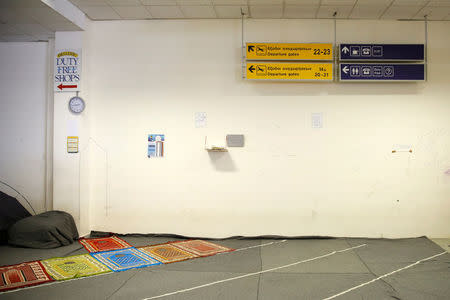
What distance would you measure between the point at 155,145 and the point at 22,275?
2.14 m

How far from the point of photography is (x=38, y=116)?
4988 millimetres

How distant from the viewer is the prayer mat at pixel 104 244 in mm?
4121

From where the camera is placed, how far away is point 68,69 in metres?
4.61

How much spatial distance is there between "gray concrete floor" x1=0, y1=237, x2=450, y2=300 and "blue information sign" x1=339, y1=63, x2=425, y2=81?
2.03 metres

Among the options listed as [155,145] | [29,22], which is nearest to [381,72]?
[155,145]

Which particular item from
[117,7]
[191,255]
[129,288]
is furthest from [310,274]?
[117,7]

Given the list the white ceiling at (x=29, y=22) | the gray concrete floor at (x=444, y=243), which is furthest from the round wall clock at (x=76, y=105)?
the gray concrete floor at (x=444, y=243)

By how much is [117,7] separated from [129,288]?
128 inches

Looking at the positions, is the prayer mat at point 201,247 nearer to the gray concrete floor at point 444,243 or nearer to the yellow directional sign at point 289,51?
the yellow directional sign at point 289,51

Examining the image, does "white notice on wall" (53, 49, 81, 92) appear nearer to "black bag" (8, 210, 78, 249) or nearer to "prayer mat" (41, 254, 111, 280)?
"black bag" (8, 210, 78, 249)

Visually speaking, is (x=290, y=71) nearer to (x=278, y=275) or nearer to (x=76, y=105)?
(x=278, y=275)

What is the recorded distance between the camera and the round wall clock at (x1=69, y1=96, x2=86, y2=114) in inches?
181

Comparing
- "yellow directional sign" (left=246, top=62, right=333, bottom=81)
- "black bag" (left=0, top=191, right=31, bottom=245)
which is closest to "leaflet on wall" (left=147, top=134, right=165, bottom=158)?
"yellow directional sign" (left=246, top=62, right=333, bottom=81)

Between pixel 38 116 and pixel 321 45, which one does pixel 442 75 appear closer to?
pixel 321 45
